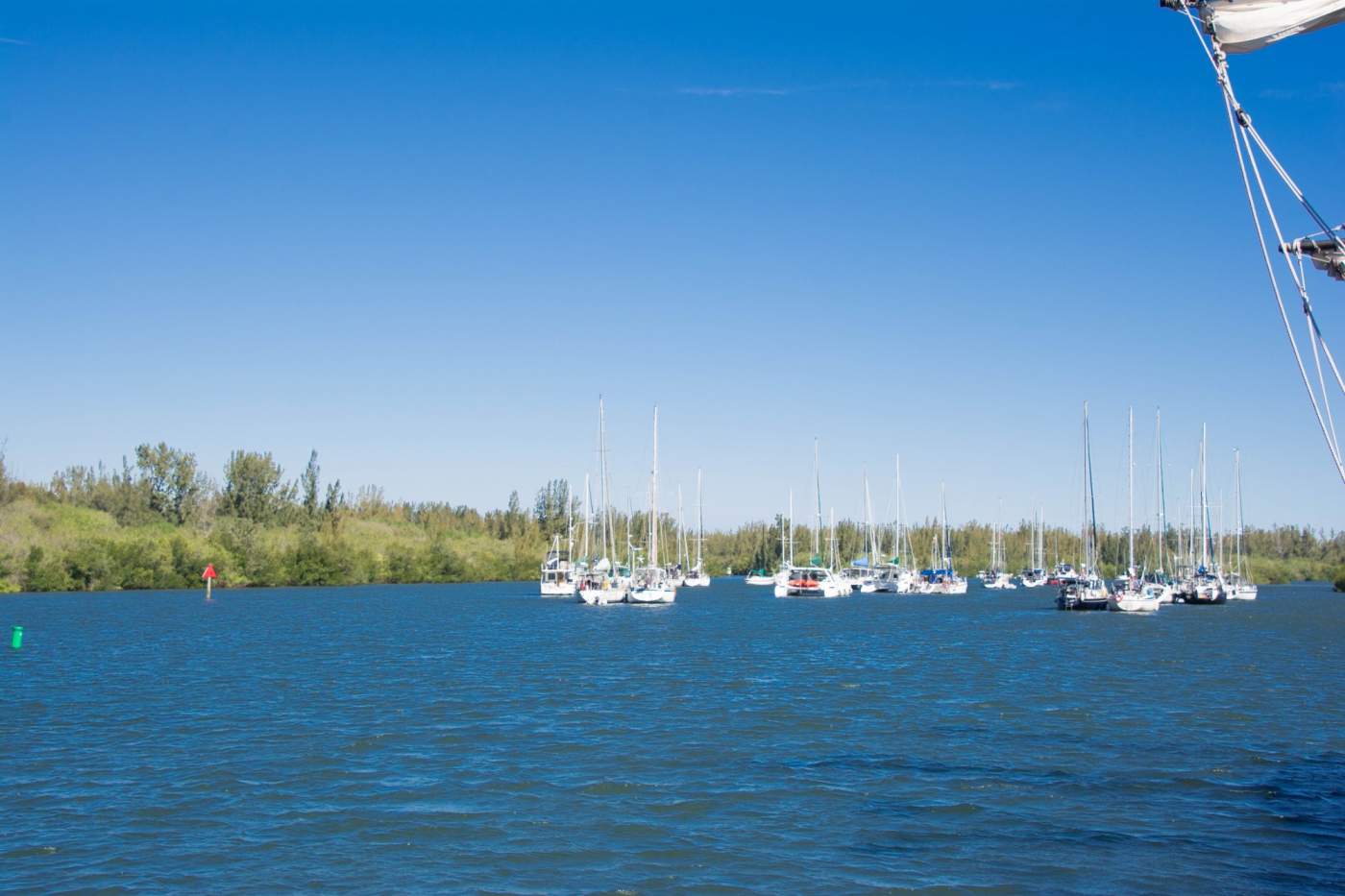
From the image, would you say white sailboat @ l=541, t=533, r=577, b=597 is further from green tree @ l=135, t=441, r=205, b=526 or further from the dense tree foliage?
green tree @ l=135, t=441, r=205, b=526

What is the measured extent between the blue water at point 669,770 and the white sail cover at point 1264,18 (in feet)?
41.5

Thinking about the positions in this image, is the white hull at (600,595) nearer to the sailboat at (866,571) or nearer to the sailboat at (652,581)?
the sailboat at (652,581)

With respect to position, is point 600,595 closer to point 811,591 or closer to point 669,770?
point 811,591

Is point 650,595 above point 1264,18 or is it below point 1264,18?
below

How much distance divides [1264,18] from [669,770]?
18.5m

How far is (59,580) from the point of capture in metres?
118

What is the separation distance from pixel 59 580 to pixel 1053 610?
325ft

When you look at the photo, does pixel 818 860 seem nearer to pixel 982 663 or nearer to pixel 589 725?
pixel 589 725

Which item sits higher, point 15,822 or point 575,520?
point 575,520

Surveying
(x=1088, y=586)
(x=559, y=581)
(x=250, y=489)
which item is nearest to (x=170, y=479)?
(x=250, y=489)

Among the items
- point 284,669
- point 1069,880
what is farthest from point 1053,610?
point 1069,880

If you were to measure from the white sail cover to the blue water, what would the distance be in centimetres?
1264

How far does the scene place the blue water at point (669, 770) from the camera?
18.2 m

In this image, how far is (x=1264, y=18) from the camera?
16.2 m
